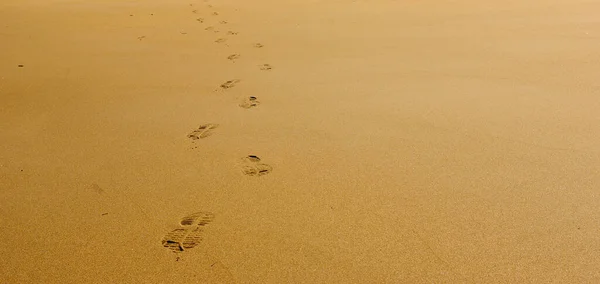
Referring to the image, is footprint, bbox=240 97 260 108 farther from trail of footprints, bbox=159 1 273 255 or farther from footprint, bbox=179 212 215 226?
footprint, bbox=179 212 215 226

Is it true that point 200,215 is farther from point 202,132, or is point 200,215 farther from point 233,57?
point 233,57

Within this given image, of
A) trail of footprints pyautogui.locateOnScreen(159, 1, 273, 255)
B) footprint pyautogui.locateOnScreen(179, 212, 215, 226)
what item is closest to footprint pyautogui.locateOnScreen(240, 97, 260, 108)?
trail of footprints pyautogui.locateOnScreen(159, 1, 273, 255)

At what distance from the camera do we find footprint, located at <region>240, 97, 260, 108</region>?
9.27ft

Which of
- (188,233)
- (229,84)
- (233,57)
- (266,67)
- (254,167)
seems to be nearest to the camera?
(188,233)

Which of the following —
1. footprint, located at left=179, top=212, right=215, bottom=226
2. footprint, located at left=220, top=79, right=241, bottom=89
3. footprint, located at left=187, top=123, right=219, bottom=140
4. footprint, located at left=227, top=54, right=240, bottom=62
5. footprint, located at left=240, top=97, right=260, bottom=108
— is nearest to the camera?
footprint, located at left=179, top=212, right=215, bottom=226

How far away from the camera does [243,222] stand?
179 cm

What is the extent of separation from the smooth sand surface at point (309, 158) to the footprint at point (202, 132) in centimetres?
2

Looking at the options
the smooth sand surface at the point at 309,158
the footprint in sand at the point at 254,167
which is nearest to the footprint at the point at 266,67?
the smooth sand surface at the point at 309,158

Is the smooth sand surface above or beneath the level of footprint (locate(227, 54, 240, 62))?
above

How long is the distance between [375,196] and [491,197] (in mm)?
364

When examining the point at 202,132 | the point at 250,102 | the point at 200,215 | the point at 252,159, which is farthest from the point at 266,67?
the point at 200,215

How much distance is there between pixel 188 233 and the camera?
175 cm

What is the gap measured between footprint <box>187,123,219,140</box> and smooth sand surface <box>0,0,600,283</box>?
0.02 m

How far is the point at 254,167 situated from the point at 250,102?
0.76 m
